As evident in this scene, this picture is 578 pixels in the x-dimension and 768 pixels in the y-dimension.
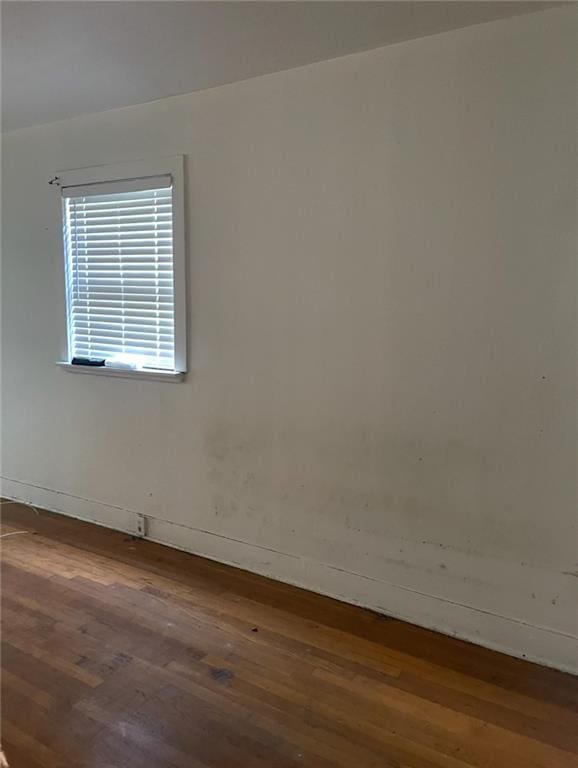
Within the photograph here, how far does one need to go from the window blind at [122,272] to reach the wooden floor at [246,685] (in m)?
1.28

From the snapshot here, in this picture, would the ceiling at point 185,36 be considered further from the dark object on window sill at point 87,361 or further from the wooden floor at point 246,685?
the wooden floor at point 246,685

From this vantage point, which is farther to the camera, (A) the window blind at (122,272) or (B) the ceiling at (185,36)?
(A) the window blind at (122,272)

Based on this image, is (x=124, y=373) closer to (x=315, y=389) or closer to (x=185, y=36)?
(x=315, y=389)

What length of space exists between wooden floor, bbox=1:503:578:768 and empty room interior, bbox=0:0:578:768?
0.04ft

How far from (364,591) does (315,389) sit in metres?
0.94

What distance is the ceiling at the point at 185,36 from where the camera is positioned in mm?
1957

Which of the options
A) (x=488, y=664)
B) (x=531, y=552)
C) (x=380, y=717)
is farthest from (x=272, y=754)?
(x=531, y=552)

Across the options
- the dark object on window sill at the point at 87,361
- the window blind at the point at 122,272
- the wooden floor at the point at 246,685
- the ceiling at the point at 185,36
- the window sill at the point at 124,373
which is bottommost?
the wooden floor at the point at 246,685

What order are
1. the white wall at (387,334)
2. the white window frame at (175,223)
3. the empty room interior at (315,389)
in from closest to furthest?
1. the empty room interior at (315,389)
2. the white wall at (387,334)
3. the white window frame at (175,223)

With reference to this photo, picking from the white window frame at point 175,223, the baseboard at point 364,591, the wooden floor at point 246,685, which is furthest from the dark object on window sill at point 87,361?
the wooden floor at point 246,685

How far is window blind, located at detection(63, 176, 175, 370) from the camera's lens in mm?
3018

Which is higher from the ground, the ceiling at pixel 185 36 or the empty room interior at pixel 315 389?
the ceiling at pixel 185 36

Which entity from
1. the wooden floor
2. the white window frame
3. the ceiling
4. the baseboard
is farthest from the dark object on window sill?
the ceiling

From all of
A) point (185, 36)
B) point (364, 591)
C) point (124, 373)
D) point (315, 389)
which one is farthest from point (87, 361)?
point (364, 591)
